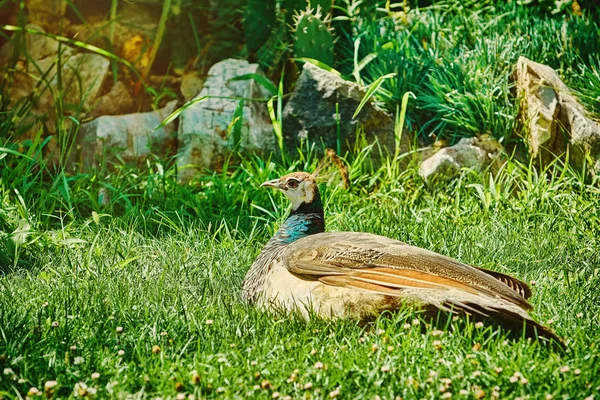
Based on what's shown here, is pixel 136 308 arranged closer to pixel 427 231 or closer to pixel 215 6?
pixel 427 231

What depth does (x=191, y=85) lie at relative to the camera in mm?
6672

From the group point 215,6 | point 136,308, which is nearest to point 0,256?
point 136,308

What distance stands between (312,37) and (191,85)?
108 centimetres

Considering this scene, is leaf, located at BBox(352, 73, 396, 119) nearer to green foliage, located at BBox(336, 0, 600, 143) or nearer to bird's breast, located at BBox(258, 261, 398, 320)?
green foliage, located at BBox(336, 0, 600, 143)

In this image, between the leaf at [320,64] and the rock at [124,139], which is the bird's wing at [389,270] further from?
the rock at [124,139]

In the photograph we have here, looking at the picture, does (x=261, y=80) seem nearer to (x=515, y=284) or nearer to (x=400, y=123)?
(x=400, y=123)

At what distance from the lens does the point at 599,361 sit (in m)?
3.14

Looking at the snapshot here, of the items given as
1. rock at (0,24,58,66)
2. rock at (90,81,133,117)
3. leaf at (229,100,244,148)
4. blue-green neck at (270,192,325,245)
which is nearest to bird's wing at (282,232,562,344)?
blue-green neck at (270,192,325,245)

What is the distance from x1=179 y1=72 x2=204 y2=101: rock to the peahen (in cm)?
279

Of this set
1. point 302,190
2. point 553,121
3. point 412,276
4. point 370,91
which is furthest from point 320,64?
point 412,276

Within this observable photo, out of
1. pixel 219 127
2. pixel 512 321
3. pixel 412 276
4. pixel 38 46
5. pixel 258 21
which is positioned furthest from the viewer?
pixel 38 46

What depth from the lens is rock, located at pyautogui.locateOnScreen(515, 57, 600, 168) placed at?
559 cm

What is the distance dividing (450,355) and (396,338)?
25 centimetres

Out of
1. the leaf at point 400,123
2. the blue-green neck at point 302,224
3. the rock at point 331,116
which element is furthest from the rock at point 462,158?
the blue-green neck at point 302,224
